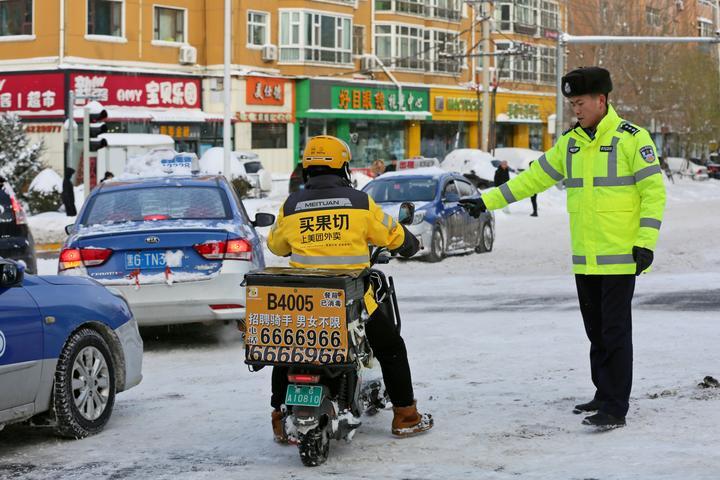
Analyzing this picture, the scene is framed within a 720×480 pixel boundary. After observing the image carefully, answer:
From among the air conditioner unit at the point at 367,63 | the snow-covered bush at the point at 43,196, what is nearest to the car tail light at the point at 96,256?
the snow-covered bush at the point at 43,196

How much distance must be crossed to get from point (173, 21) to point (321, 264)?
1753 inches

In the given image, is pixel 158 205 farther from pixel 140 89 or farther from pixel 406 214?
pixel 140 89

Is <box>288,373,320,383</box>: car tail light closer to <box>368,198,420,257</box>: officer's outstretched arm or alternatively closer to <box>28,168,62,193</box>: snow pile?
<box>368,198,420,257</box>: officer's outstretched arm

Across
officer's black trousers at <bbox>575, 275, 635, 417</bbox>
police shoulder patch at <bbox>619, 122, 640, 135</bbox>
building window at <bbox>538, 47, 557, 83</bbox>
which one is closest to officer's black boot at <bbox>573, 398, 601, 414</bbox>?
officer's black trousers at <bbox>575, 275, 635, 417</bbox>

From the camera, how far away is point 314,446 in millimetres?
6320

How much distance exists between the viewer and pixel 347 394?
21.6 feet

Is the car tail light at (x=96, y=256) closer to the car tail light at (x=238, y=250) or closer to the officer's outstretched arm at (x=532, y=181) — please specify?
the car tail light at (x=238, y=250)

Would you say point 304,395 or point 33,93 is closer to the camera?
point 304,395

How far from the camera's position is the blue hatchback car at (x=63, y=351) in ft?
22.1

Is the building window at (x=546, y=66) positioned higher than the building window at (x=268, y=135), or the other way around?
the building window at (x=546, y=66)

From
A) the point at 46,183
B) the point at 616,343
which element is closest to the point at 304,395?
the point at 616,343

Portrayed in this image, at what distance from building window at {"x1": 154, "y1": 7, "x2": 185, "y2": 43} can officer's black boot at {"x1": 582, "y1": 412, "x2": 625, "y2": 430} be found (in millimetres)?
43357

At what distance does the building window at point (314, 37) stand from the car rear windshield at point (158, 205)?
4269 centimetres

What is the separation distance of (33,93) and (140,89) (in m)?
3.88
